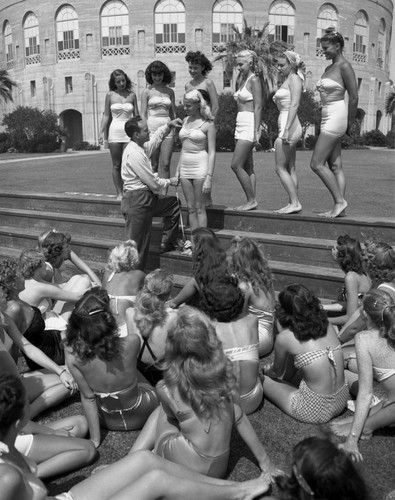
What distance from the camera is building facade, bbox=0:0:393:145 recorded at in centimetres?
5450

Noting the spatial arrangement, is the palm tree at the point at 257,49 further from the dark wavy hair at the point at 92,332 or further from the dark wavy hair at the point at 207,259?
the dark wavy hair at the point at 92,332

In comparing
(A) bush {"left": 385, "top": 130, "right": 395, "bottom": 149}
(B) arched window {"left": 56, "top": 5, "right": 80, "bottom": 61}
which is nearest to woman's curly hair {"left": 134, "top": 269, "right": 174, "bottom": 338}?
(A) bush {"left": 385, "top": 130, "right": 395, "bottom": 149}

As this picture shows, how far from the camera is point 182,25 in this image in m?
54.7

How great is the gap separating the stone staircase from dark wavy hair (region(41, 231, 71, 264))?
169 cm

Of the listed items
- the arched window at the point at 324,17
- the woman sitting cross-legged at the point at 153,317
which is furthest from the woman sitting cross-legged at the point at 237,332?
the arched window at the point at 324,17

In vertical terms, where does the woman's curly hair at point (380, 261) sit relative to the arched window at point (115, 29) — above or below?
below

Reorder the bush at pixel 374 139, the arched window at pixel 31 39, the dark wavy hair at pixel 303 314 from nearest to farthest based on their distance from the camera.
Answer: the dark wavy hair at pixel 303 314 < the bush at pixel 374 139 < the arched window at pixel 31 39

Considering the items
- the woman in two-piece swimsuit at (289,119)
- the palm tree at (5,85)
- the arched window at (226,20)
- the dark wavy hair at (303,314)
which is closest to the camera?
the dark wavy hair at (303,314)

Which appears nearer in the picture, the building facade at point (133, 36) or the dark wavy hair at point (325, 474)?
the dark wavy hair at point (325, 474)

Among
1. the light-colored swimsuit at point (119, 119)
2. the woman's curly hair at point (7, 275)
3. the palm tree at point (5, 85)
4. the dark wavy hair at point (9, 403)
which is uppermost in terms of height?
the palm tree at point (5, 85)

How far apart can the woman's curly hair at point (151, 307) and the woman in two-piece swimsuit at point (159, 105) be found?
4025mm

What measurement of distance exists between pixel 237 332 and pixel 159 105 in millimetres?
5092

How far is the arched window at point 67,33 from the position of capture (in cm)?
5600

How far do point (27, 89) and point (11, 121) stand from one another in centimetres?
1950
